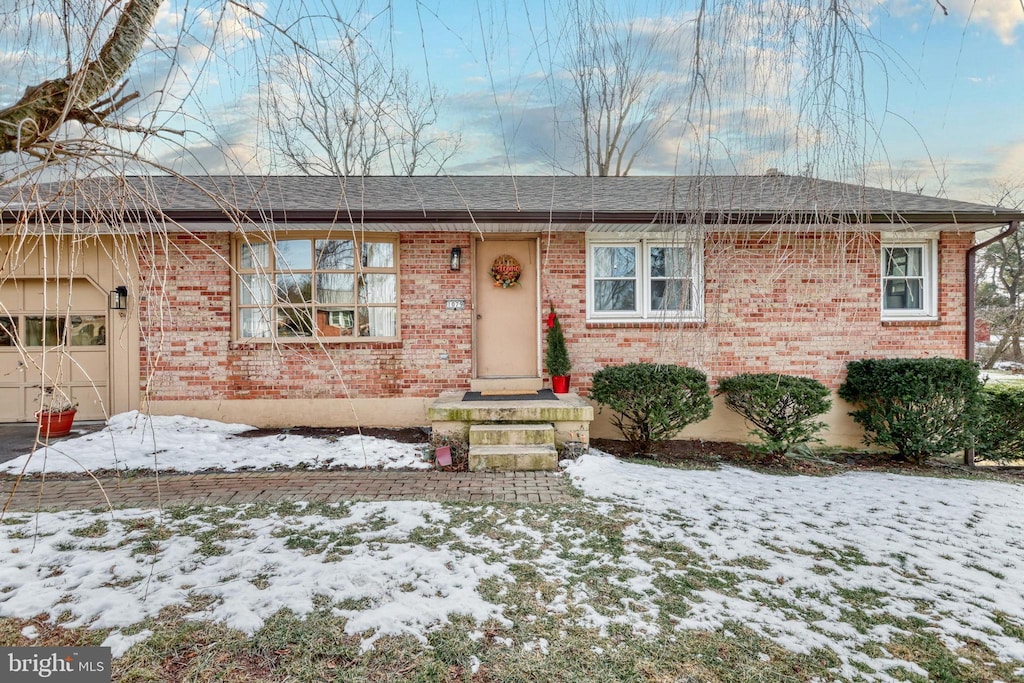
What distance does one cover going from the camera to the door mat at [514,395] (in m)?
6.77

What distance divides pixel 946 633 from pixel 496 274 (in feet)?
20.3

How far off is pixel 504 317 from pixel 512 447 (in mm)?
2582

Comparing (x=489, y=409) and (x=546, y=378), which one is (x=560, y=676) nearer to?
(x=489, y=409)

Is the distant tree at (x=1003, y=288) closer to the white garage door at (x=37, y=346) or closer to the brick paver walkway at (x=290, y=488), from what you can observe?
the brick paver walkway at (x=290, y=488)

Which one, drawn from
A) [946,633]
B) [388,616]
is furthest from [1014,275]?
[388,616]

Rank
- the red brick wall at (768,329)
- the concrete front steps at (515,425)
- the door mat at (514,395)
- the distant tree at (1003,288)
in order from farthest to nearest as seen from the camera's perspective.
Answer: the distant tree at (1003,288) → the red brick wall at (768,329) → the door mat at (514,395) → the concrete front steps at (515,425)

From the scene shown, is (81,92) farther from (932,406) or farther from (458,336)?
(932,406)

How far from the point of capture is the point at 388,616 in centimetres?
263

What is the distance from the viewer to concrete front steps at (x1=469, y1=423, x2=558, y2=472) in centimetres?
546

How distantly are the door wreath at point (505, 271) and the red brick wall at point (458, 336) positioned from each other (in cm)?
41

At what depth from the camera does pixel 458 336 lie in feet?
24.7

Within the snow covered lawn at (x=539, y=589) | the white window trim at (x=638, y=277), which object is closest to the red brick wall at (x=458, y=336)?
the white window trim at (x=638, y=277)

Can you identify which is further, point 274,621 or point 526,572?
point 526,572

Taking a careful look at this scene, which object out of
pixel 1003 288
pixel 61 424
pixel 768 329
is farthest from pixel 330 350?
pixel 1003 288
